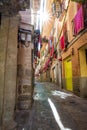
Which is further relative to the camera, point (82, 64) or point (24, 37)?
point (82, 64)

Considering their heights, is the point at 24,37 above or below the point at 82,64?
above

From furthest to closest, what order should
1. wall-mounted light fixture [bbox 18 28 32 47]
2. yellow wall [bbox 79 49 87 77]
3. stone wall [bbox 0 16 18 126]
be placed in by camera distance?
yellow wall [bbox 79 49 87 77], wall-mounted light fixture [bbox 18 28 32 47], stone wall [bbox 0 16 18 126]

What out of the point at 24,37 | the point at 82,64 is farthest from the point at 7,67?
the point at 82,64

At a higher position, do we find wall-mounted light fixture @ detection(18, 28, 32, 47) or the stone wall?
wall-mounted light fixture @ detection(18, 28, 32, 47)

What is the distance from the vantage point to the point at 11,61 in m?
5.48

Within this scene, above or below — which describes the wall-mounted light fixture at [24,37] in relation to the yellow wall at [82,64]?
above

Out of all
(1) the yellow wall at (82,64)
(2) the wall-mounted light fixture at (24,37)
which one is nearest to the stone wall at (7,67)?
(2) the wall-mounted light fixture at (24,37)

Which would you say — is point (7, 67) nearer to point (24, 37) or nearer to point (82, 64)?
point (24, 37)

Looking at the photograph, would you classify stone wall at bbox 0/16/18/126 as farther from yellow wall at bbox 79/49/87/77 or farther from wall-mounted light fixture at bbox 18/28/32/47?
yellow wall at bbox 79/49/87/77

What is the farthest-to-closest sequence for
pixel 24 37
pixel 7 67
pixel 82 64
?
pixel 82 64 → pixel 24 37 → pixel 7 67

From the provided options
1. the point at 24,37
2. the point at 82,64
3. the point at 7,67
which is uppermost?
the point at 24,37

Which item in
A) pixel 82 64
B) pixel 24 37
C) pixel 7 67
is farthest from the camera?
pixel 82 64

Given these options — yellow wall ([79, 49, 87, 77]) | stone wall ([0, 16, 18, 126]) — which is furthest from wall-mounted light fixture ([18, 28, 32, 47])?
yellow wall ([79, 49, 87, 77])

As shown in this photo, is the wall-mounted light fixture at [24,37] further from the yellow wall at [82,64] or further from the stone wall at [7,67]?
the yellow wall at [82,64]
